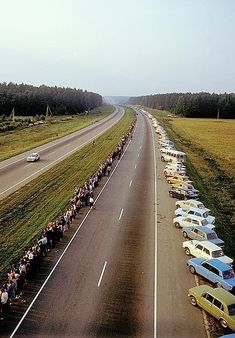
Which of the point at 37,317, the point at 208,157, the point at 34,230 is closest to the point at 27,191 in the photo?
the point at 34,230

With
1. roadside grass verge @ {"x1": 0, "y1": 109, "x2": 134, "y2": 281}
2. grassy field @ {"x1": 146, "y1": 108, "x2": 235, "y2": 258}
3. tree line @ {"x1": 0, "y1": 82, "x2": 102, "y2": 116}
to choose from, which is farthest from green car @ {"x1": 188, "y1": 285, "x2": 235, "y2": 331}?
tree line @ {"x1": 0, "y1": 82, "x2": 102, "y2": 116}

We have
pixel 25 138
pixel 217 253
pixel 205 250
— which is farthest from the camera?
pixel 25 138

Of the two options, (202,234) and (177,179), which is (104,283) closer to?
(202,234)

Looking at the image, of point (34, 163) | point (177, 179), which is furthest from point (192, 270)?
point (34, 163)

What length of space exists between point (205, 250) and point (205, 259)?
1.30 meters

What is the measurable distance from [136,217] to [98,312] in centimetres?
1544

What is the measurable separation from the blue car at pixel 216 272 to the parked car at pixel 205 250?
51.2 inches

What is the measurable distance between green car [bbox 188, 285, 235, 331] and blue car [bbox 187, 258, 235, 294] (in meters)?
2.22

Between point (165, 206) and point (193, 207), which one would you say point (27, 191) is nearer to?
point (165, 206)

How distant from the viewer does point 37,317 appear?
1950cm

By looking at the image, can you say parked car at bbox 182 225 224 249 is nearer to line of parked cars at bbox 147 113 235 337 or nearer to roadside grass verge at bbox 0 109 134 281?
line of parked cars at bbox 147 113 235 337

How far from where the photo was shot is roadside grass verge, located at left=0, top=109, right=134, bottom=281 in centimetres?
2812

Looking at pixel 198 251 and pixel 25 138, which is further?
pixel 25 138

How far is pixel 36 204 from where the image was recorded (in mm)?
37969
